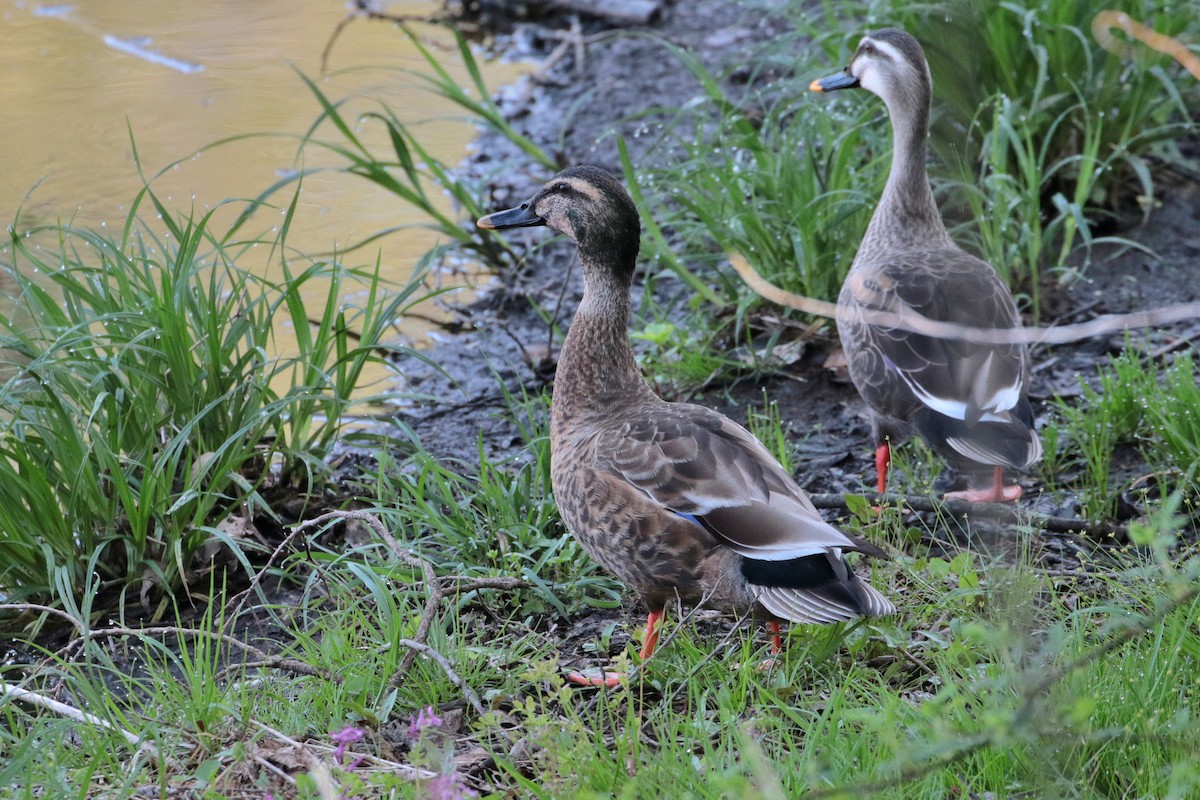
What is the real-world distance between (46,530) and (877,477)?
2477 mm

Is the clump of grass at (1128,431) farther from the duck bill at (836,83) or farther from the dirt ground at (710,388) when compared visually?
the duck bill at (836,83)

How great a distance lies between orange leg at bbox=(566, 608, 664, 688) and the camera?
2.97m

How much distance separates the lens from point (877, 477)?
4059mm

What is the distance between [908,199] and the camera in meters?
4.42

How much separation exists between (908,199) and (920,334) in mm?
805

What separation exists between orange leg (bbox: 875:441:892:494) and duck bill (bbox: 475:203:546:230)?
1.28 m

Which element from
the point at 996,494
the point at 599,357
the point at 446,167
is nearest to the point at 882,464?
the point at 996,494

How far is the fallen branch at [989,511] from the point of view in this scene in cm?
355

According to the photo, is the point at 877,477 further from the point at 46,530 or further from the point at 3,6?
the point at 3,6

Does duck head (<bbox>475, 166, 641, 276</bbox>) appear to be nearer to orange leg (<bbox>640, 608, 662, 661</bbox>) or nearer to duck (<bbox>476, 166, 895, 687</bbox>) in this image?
duck (<bbox>476, 166, 895, 687</bbox>)

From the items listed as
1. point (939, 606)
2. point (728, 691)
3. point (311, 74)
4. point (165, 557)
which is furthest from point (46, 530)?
Result: point (311, 74)

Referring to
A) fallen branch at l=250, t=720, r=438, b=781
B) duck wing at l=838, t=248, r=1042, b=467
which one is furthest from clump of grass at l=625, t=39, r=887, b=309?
fallen branch at l=250, t=720, r=438, b=781

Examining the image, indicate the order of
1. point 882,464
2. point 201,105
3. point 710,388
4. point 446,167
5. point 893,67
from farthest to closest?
point 201,105, point 446,167, point 710,388, point 893,67, point 882,464

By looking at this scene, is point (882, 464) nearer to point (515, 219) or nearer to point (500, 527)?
point (500, 527)
